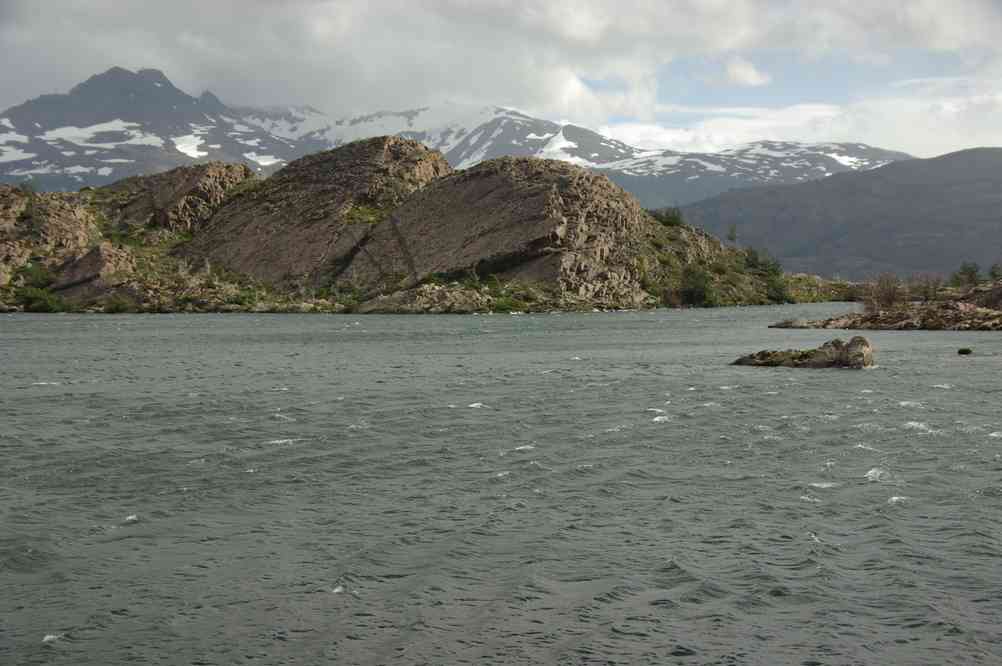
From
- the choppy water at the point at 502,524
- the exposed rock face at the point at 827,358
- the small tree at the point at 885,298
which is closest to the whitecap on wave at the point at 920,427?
the choppy water at the point at 502,524

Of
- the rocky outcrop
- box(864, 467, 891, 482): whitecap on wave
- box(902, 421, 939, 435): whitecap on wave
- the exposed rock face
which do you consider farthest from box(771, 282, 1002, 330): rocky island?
box(864, 467, 891, 482): whitecap on wave

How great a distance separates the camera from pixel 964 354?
91812 mm

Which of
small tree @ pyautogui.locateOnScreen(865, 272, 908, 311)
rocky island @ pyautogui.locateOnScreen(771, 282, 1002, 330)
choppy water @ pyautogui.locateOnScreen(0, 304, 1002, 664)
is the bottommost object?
choppy water @ pyautogui.locateOnScreen(0, 304, 1002, 664)

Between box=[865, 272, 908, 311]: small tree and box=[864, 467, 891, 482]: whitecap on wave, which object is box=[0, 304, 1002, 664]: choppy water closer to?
box=[864, 467, 891, 482]: whitecap on wave

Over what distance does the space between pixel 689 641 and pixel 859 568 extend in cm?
689

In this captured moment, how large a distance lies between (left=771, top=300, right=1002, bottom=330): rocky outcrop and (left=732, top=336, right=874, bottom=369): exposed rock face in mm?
62131

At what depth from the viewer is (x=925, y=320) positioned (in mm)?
140375

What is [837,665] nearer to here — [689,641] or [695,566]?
[689,641]

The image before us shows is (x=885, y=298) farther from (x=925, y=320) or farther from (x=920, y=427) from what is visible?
(x=920, y=427)

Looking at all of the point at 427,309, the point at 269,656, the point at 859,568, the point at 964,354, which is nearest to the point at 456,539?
the point at 269,656

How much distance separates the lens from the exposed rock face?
260 feet

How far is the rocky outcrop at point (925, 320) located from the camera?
13762 centimetres

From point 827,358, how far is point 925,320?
69094mm

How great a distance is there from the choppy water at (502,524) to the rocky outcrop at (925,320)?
76852mm
